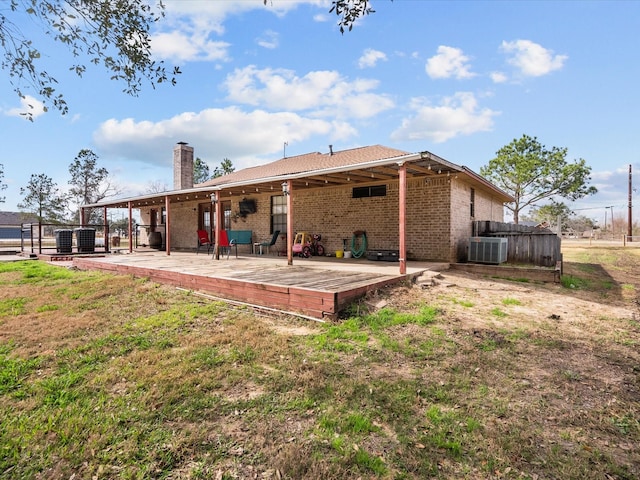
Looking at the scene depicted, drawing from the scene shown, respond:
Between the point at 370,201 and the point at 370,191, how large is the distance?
329 millimetres

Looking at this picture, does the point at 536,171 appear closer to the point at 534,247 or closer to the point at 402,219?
the point at 534,247

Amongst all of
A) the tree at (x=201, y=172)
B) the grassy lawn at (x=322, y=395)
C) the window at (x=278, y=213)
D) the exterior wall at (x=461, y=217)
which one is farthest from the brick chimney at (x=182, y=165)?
the tree at (x=201, y=172)

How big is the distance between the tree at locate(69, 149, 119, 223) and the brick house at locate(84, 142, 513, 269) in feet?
66.4

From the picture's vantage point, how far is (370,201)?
34.4 feet

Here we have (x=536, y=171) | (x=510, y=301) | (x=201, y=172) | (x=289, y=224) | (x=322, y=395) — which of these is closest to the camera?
(x=322, y=395)

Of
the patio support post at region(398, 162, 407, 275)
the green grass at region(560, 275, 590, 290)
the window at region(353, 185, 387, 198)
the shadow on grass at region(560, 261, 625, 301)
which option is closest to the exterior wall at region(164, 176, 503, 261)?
the window at region(353, 185, 387, 198)

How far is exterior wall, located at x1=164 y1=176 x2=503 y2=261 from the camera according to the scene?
30.3 feet

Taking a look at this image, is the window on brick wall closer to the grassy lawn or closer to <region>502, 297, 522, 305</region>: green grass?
<region>502, 297, 522, 305</region>: green grass

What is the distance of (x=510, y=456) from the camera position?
1.89 metres

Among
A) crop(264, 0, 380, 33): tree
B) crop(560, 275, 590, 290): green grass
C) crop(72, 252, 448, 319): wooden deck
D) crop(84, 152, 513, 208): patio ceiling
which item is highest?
crop(264, 0, 380, 33): tree

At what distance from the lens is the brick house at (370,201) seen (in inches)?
332

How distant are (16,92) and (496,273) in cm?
947

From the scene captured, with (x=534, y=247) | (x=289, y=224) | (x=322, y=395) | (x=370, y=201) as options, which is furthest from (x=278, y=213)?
(x=322, y=395)

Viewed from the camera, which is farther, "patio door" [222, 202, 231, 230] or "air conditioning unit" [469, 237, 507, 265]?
"patio door" [222, 202, 231, 230]
